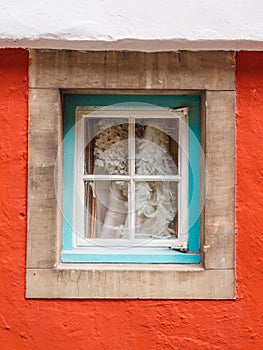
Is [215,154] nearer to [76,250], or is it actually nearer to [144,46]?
[144,46]

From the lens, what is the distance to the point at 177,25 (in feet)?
11.6

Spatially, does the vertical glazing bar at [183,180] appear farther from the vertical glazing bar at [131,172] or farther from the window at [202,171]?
the vertical glazing bar at [131,172]

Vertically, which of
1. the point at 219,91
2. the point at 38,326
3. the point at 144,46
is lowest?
the point at 38,326

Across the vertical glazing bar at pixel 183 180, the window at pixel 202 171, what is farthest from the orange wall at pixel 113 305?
the vertical glazing bar at pixel 183 180

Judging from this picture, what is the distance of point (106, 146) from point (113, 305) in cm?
98

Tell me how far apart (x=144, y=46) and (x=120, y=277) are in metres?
1.36

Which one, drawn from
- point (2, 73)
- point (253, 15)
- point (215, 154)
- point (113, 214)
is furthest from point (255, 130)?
point (2, 73)

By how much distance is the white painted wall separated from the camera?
3.54 m

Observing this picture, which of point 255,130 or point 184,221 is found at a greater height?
point 255,130

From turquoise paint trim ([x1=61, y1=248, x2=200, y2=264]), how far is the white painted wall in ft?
4.12

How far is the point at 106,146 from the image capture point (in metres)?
3.88

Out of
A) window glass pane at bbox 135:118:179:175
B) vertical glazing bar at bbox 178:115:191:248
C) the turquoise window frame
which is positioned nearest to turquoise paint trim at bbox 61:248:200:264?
the turquoise window frame

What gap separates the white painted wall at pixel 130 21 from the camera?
3535mm

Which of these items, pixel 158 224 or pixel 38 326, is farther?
pixel 158 224
